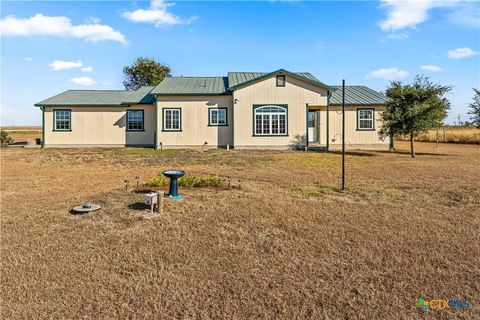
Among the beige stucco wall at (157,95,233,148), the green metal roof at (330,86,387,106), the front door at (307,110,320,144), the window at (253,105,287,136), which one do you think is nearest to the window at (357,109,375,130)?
the green metal roof at (330,86,387,106)

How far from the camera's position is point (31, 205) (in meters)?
6.97

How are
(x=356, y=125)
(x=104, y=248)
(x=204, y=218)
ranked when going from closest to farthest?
(x=104, y=248) < (x=204, y=218) < (x=356, y=125)

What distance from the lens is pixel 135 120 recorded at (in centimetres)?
Answer: 2356

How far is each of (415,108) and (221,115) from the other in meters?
12.4

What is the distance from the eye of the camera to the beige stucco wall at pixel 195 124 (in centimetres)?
2170

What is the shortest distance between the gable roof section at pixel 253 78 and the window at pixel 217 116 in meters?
1.92

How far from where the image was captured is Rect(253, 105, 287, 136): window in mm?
21078

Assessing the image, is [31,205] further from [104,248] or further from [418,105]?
[418,105]

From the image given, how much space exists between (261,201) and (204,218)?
72.3 inches

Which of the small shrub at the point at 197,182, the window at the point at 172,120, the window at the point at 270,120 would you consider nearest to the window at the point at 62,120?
the window at the point at 172,120

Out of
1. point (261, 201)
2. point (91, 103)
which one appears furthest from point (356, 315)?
point (91, 103)

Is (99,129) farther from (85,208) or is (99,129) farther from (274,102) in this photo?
A: (85,208)

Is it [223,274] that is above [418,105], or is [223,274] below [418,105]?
below

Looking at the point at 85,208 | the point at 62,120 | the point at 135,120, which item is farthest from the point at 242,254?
the point at 62,120
